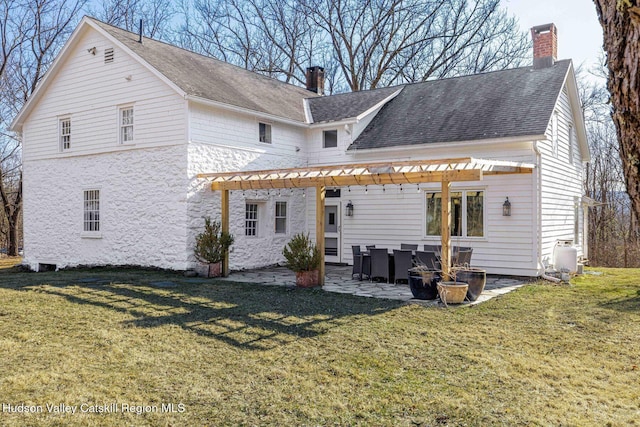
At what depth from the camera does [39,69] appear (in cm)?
2233

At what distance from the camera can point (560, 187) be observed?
1348 centimetres

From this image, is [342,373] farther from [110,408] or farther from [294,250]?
[294,250]

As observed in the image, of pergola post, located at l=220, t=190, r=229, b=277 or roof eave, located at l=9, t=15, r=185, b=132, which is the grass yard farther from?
roof eave, located at l=9, t=15, r=185, b=132

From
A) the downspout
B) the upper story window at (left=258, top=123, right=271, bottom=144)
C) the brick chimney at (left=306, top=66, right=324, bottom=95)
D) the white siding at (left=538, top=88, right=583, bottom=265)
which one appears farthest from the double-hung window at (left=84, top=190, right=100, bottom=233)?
the white siding at (left=538, top=88, right=583, bottom=265)

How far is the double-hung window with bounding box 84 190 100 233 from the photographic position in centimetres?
1411

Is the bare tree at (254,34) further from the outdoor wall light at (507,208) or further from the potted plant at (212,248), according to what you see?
the outdoor wall light at (507,208)

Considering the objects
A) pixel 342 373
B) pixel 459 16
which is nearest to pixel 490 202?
pixel 342 373

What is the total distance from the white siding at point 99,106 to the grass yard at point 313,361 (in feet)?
17.5

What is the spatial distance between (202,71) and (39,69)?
12451mm

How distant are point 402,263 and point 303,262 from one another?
2.14m

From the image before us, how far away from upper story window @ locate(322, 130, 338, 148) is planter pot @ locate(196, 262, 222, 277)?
5.40 meters

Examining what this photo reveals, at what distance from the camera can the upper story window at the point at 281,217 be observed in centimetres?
1473

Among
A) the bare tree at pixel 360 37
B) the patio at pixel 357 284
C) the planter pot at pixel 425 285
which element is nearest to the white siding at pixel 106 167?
the patio at pixel 357 284

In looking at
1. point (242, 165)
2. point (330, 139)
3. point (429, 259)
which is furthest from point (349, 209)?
point (429, 259)
